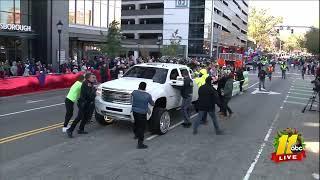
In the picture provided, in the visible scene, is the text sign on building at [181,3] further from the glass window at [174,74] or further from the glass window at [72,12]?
the glass window at [174,74]

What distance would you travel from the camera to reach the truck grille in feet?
36.3

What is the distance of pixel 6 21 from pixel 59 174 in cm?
2676

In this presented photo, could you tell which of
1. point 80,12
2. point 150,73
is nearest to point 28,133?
point 150,73

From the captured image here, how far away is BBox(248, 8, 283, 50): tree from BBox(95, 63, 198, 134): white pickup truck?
405 ft

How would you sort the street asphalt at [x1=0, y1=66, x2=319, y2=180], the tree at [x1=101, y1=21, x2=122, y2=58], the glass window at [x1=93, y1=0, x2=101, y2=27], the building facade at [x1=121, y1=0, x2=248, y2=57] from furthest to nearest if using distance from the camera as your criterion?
the building facade at [x1=121, y1=0, x2=248, y2=57] → the glass window at [x1=93, y1=0, x2=101, y2=27] → the tree at [x1=101, y1=21, x2=122, y2=58] → the street asphalt at [x1=0, y1=66, x2=319, y2=180]

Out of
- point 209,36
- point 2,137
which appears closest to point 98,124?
point 2,137

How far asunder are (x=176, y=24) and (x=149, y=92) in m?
76.0

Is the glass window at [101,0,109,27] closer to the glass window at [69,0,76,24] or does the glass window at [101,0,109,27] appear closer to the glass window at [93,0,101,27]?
the glass window at [93,0,101,27]

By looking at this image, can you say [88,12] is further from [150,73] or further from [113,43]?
[150,73]

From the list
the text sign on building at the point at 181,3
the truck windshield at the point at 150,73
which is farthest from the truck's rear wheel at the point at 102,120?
the text sign on building at the point at 181,3

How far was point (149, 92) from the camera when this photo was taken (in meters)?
11.4

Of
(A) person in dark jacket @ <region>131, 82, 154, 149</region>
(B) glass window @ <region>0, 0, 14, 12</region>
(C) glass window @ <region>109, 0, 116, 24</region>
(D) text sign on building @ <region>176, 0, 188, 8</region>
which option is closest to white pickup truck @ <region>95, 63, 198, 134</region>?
(A) person in dark jacket @ <region>131, 82, 154, 149</region>

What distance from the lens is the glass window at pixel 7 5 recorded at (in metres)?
31.3

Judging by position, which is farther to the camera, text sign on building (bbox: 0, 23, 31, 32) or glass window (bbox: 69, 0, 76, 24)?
glass window (bbox: 69, 0, 76, 24)
